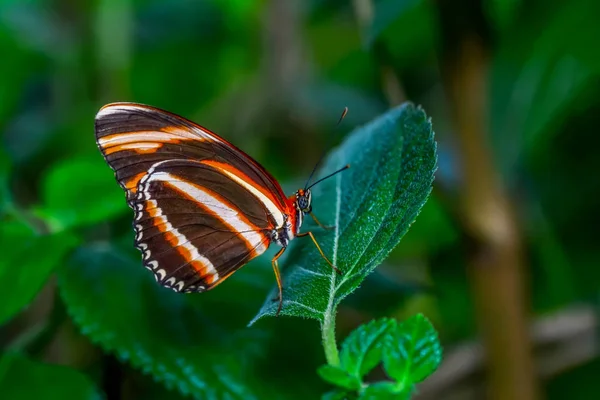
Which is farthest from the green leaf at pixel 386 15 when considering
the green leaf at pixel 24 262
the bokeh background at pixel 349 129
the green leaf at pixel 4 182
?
the green leaf at pixel 4 182

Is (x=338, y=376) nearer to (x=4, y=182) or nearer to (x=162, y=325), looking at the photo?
(x=162, y=325)

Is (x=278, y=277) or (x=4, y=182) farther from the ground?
(x=4, y=182)

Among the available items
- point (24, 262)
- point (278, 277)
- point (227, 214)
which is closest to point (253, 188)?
point (227, 214)

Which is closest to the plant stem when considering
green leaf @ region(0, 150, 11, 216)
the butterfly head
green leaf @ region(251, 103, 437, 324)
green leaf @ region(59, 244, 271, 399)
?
green leaf @ region(251, 103, 437, 324)

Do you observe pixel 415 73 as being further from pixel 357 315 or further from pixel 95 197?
pixel 95 197

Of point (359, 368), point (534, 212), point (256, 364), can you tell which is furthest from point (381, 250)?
point (534, 212)

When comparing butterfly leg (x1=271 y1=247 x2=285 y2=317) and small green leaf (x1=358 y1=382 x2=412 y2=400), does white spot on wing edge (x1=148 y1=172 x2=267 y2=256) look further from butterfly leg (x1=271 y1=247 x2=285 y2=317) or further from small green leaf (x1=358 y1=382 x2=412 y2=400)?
small green leaf (x1=358 y1=382 x2=412 y2=400)
